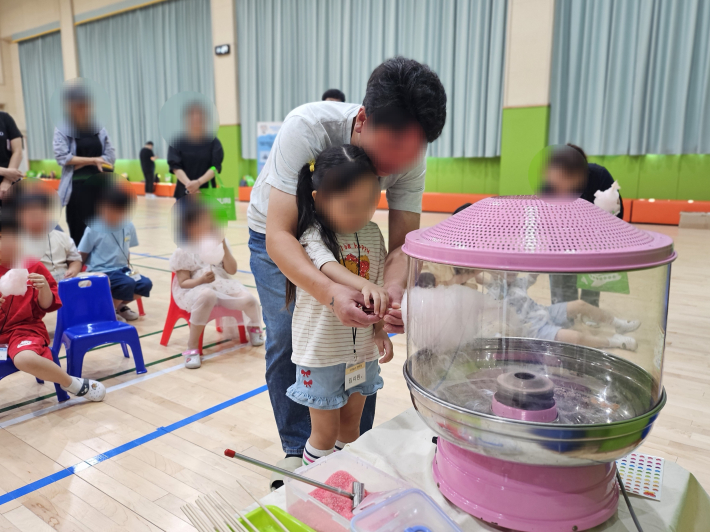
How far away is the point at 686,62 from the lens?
6574 mm

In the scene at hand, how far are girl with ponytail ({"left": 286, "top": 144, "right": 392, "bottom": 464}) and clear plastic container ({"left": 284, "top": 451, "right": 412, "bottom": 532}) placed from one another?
0.27 m

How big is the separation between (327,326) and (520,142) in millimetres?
7295

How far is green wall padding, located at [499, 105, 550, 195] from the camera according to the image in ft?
24.7

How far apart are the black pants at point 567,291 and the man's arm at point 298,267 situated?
0.33 m

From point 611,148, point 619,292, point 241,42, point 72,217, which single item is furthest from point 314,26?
point 619,292

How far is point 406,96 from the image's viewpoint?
988mm

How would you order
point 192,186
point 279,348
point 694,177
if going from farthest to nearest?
point 694,177 → point 192,186 → point 279,348

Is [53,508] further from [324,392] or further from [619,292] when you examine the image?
[619,292]

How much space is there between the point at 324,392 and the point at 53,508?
0.86 meters

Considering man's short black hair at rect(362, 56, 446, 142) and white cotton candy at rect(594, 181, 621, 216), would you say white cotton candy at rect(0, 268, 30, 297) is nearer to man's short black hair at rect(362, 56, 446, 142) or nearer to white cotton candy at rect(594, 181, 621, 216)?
man's short black hair at rect(362, 56, 446, 142)

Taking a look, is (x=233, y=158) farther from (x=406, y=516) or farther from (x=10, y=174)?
(x=406, y=516)

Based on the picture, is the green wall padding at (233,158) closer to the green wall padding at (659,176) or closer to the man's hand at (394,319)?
the green wall padding at (659,176)

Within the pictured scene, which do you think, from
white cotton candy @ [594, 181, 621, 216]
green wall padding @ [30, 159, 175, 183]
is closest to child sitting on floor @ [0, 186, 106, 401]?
white cotton candy @ [594, 181, 621, 216]

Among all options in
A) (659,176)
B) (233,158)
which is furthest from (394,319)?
(233,158)
